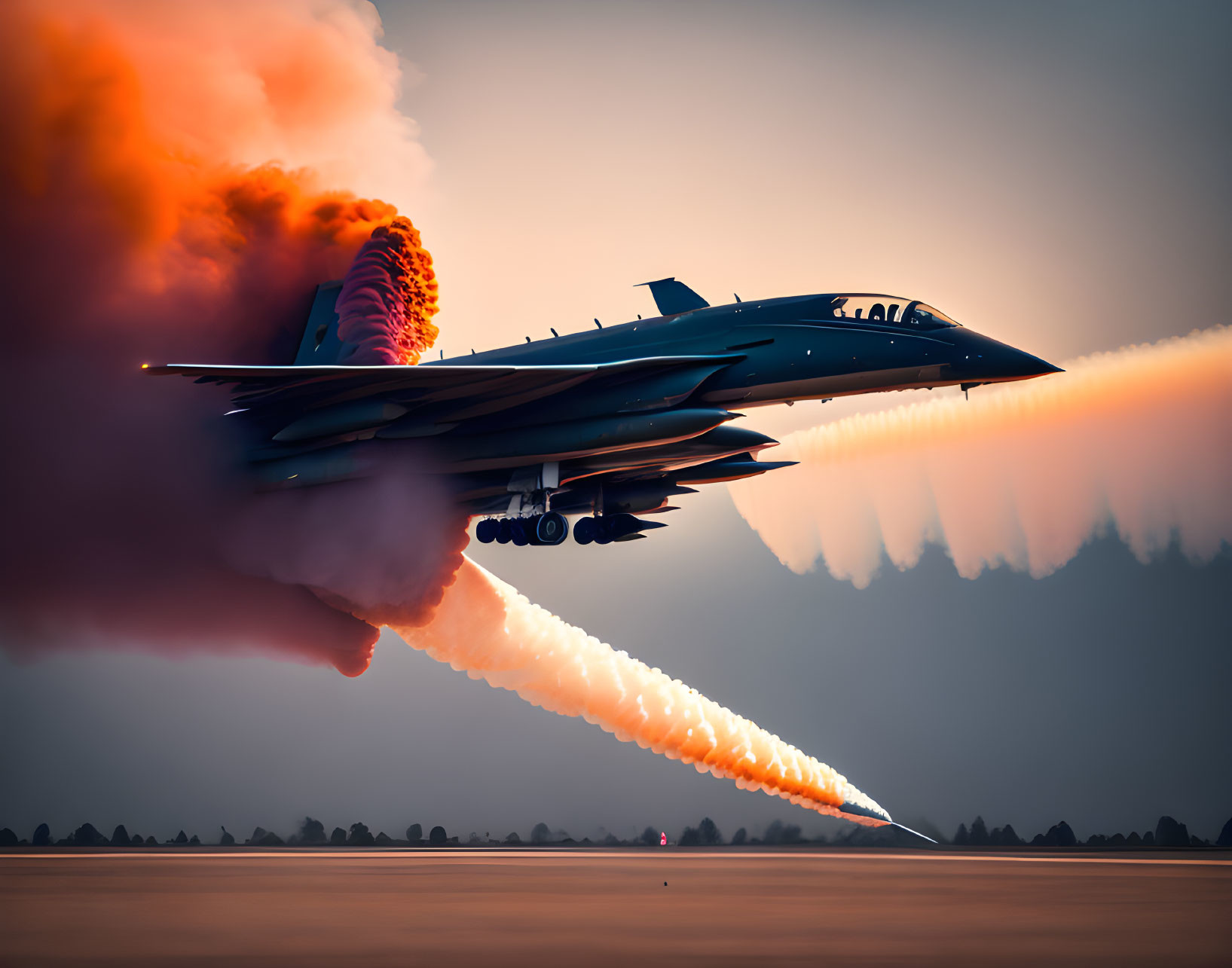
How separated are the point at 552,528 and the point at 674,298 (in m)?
6.11

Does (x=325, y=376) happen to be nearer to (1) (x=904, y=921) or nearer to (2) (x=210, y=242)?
(2) (x=210, y=242)

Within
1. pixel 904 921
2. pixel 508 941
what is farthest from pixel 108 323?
pixel 904 921

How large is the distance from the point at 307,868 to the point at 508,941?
61.8 ft

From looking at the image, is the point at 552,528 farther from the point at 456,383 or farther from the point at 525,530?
the point at 456,383

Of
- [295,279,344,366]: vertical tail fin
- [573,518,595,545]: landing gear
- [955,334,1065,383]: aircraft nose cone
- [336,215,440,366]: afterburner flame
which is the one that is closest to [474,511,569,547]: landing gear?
[573,518,595,545]: landing gear

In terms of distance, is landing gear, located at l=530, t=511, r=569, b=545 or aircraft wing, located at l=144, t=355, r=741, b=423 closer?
aircraft wing, located at l=144, t=355, r=741, b=423

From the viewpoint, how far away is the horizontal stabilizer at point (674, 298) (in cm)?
2773

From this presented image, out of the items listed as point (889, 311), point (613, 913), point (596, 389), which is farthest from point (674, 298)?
point (613, 913)

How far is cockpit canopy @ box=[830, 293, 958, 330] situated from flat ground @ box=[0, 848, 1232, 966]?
38.5ft

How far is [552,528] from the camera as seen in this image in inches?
1140

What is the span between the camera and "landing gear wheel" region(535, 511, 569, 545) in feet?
94.9

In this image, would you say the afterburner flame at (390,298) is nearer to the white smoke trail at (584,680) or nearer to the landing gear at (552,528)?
the landing gear at (552,528)

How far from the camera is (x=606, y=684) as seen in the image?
130 ft

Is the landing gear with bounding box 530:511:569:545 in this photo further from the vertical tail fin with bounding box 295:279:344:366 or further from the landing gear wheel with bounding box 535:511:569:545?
the vertical tail fin with bounding box 295:279:344:366
